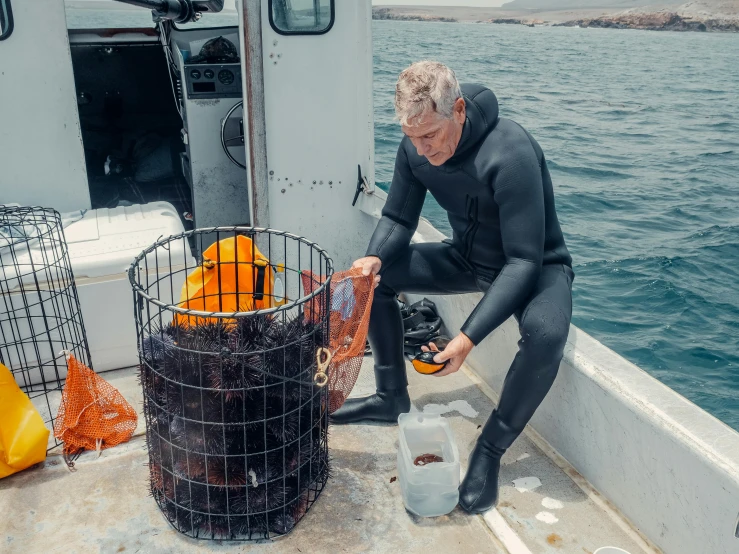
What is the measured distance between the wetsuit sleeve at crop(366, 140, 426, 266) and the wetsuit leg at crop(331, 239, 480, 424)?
63 mm

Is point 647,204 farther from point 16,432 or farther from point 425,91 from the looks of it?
point 16,432

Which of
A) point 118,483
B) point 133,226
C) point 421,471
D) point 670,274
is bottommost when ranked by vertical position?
point 670,274

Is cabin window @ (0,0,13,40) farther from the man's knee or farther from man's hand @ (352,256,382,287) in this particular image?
the man's knee

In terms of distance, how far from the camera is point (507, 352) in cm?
286

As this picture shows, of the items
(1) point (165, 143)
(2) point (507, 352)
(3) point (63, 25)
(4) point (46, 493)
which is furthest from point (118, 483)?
(1) point (165, 143)

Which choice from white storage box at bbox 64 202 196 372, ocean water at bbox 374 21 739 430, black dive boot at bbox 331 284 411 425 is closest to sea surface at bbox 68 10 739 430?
ocean water at bbox 374 21 739 430

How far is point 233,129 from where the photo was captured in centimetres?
415

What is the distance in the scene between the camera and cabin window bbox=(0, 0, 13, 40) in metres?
3.42

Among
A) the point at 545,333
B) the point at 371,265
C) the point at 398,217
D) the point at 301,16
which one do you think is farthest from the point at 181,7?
the point at 545,333

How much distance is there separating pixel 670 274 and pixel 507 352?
5573 millimetres

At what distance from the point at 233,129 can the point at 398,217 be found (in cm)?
184

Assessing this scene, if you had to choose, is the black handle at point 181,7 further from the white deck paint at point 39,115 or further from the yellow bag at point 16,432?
the yellow bag at point 16,432

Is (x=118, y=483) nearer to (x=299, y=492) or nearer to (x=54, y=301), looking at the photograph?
(x=299, y=492)

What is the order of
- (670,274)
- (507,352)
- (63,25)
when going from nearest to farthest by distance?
(507,352), (63,25), (670,274)
